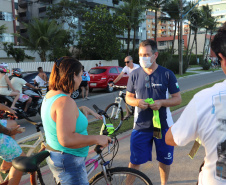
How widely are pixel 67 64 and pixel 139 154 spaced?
1.56 meters

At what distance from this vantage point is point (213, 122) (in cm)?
133

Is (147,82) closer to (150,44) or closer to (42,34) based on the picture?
(150,44)

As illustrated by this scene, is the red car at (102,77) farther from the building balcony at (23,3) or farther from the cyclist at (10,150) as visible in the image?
the building balcony at (23,3)

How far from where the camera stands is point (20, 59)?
23969 millimetres

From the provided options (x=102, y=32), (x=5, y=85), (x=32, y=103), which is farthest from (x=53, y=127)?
(x=102, y=32)

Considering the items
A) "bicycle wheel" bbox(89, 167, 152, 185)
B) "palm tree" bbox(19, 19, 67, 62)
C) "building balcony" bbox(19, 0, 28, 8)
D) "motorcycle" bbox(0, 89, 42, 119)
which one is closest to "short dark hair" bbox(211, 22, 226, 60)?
"bicycle wheel" bbox(89, 167, 152, 185)

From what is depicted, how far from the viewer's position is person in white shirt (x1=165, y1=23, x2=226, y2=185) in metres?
1.31

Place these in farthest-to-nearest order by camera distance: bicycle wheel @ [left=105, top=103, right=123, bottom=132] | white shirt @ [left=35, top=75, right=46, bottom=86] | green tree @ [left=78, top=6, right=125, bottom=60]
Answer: green tree @ [left=78, top=6, right=125, bottom=60] → white shirt @ [left=35, top=75, right=46, bottom=86] → bicycle wheel @ [left=105, top=103, right=123, bottom=132]

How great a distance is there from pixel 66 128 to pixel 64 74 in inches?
18.2

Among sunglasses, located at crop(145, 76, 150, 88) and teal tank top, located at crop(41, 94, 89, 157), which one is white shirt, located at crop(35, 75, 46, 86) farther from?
teal tank top, located at crop(41, 94, 89, 157)

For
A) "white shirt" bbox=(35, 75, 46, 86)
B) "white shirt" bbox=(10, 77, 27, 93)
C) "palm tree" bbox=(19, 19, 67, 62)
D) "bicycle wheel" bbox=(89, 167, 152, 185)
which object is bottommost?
"bicycle wheel" bbox=(89, 167, 152, 185)

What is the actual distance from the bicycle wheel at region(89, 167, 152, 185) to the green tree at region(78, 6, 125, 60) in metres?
23.4

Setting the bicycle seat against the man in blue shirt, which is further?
the man in blue shirt

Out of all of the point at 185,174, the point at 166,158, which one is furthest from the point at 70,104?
the point at 185,174
